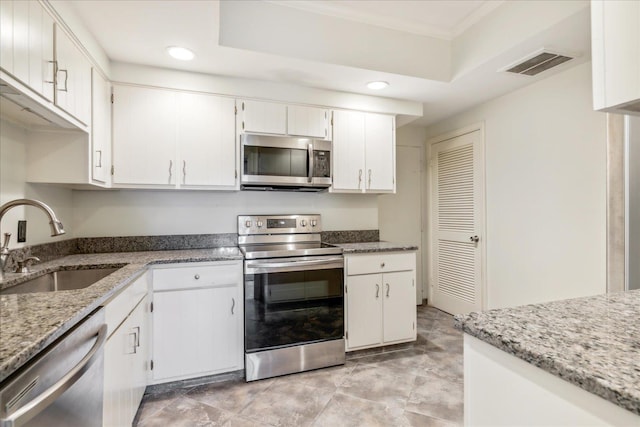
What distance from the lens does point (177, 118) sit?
93.6 inches

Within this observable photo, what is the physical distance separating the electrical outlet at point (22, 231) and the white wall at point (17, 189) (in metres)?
→ 0.02

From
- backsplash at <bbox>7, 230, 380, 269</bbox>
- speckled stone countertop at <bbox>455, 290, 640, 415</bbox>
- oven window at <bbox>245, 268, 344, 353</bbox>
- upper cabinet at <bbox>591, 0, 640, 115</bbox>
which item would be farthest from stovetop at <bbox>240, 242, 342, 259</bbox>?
upper cabinet at <bbox>591, 0, 640, 115</bbox>

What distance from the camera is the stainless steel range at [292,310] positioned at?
7.30 feet

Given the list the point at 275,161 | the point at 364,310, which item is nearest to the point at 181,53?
the point at 275,161

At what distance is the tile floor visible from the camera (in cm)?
181

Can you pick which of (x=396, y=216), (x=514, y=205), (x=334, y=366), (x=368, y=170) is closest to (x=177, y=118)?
(x=368, y=170)

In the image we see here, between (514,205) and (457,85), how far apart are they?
1207 millimetres

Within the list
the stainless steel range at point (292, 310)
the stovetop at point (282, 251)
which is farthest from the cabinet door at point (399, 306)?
the stovetop at point (282, 251)

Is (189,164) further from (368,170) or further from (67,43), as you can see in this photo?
(368,170)

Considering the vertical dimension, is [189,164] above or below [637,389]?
above

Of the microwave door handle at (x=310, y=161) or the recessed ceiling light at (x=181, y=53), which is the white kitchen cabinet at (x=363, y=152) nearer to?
the microwave door handle at (x=310, y=161)

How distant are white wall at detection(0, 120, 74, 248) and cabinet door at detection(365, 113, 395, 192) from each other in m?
2.45

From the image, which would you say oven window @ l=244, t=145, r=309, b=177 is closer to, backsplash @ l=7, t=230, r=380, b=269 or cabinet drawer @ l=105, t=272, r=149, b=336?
backsplash @ l=7, t=230, r=380, b=269

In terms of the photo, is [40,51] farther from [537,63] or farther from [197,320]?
[537,63]
